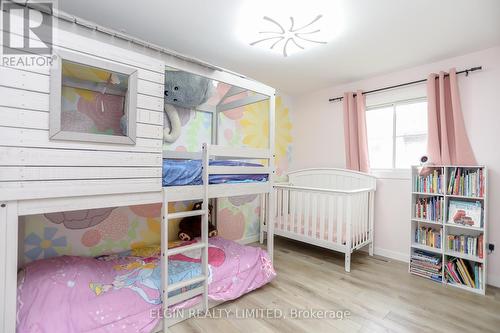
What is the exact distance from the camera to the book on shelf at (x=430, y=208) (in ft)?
8.54

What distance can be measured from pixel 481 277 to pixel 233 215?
2.74m

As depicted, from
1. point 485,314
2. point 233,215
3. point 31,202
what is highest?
point 31,202

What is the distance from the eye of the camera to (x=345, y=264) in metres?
2.76

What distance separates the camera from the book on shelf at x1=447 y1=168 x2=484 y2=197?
2387mm

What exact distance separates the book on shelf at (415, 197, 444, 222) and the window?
53cm

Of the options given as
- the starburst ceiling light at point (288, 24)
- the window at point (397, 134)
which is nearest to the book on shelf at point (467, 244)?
the window at point (397, 134)

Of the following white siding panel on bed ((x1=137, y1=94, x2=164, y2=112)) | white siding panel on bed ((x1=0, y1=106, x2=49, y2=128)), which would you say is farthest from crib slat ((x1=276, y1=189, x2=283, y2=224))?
white siding panel on bed ((x1=0, y1=106, x2=49, y2=128))

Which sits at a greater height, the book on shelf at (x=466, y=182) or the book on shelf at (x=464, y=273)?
the book on shelf at (x=466, y=182)

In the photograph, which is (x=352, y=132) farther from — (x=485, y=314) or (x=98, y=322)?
(x=98, y=322)

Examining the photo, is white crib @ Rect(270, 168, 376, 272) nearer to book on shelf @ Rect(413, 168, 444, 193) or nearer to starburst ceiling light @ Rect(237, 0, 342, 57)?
book on shelf @ Rect(413, 168, 444, 193)

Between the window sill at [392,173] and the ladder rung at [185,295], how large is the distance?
8.49 feet

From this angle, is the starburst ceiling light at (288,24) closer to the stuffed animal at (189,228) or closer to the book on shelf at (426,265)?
the stuffed animal at (189,228)

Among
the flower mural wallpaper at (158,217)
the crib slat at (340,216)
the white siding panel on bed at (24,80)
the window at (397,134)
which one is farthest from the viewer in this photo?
the window at (397,134)

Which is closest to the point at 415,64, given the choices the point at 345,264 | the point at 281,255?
the point at 345,264
